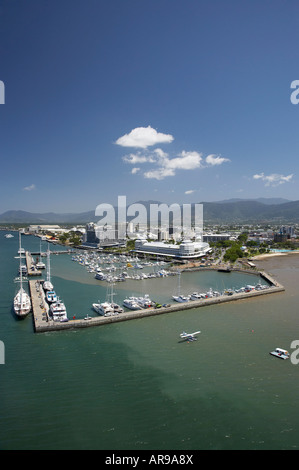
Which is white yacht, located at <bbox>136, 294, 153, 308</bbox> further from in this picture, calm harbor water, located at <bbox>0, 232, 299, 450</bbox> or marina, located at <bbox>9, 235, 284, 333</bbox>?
calm harbor water, located at <bbox>0, 232, 299, 450</bbox>

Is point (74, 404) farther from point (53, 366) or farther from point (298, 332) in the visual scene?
point (298, 332)

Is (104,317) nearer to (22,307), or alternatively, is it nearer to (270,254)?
(22,307)

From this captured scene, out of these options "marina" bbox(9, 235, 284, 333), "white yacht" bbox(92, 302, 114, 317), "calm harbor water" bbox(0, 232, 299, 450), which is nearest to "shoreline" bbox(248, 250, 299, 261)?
"marina" bbox(9, 235, 284, 333)

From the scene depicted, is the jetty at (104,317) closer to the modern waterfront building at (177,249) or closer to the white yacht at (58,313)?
the white yacht at (58,313)

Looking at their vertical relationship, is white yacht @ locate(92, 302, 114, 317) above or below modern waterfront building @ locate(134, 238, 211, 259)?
below
